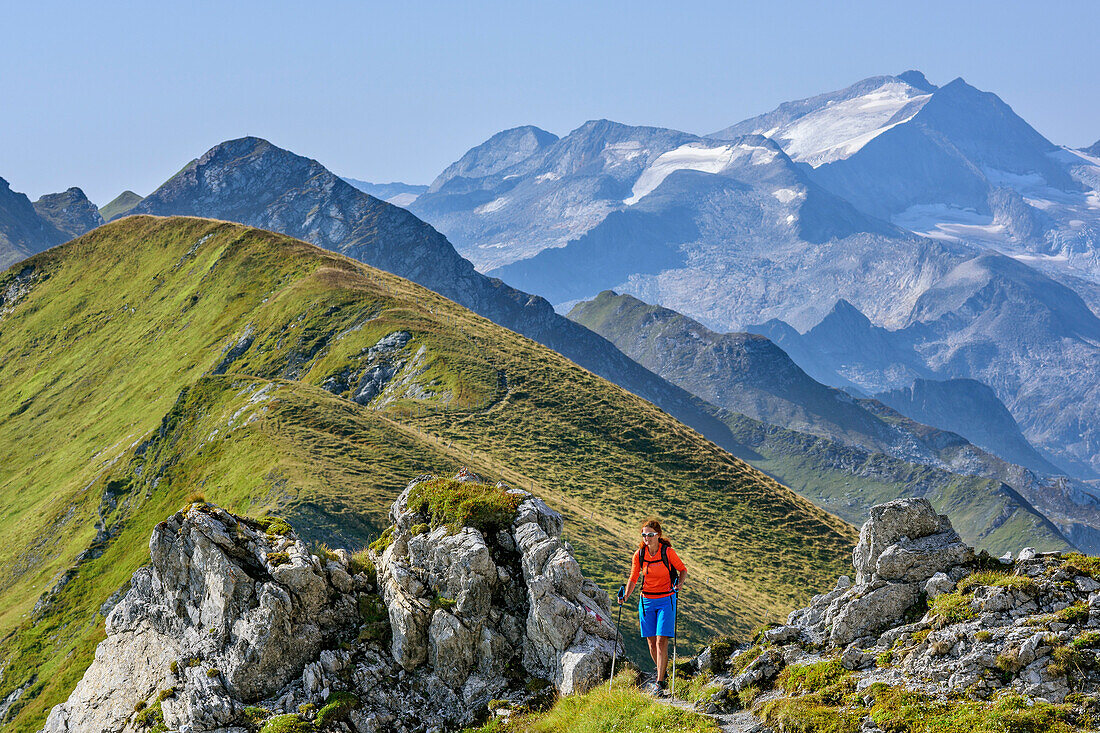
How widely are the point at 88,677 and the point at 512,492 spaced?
15.9 m

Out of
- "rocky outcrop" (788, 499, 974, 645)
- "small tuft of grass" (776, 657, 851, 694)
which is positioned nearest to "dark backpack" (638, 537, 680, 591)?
"small tuft of grass" (776, 657, 851, 694)

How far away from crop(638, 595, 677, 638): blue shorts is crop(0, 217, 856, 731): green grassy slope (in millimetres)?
23850

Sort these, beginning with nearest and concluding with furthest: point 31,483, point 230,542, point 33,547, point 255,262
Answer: point 230,542
point 33,547
point 31,483
point 255,262

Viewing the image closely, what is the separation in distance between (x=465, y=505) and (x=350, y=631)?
17.4ft

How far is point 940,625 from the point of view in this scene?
18.6 metres

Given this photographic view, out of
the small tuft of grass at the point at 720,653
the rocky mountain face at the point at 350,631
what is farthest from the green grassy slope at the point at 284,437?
the small tuft of grass at the point at 720,653

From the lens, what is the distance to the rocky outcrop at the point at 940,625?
53.9 ft

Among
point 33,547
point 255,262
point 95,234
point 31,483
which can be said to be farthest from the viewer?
point 95,234

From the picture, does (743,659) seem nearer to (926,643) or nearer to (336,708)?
(926,643)

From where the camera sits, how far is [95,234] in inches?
7702

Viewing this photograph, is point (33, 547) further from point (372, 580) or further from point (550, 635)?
point (550, 635)

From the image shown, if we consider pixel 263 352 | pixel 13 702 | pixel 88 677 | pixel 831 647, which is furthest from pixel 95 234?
pixel 831 647

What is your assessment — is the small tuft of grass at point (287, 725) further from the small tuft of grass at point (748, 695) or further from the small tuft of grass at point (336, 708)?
the small tuft of grass at point (748, 695)

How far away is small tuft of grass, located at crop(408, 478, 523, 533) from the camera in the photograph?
2572 centimetres
